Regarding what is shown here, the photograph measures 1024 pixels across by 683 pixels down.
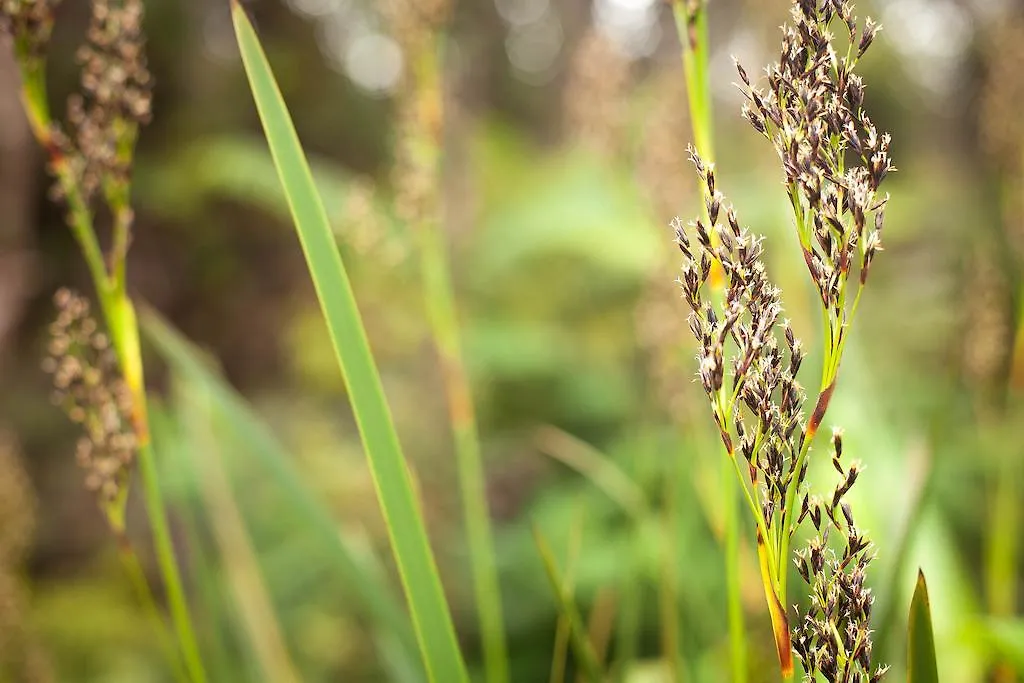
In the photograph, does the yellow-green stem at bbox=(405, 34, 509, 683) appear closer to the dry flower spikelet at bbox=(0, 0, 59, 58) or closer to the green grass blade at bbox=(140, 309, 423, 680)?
the green grass blade at bbox=(140, 309, 423, 680)

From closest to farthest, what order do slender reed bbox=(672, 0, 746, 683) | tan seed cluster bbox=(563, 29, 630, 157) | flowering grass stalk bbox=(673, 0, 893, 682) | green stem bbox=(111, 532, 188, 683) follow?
flowering grass stalk bbox=(673, 0, 893, 682), slender reed bbox=(672, 0, 746, 683), green stem bbox=(111, 532, 188, 683), tan seed cluster bbox=(563, 29, 630, 157)

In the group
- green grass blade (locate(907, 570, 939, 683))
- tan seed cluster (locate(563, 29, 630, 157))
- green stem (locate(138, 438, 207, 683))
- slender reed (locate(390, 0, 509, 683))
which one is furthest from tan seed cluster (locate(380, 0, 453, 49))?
green grass blade (locate(907, 570, 939, 683))

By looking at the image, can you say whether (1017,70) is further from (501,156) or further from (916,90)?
(916,90)

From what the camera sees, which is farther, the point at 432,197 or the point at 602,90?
the point at 602,90

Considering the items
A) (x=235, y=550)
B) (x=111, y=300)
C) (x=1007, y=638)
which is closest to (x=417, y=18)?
(x=111, y=300)

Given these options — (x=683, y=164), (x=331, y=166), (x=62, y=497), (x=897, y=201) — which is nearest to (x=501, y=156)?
(x=331, y=166)

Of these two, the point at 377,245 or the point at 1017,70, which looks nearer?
the point at 377,245

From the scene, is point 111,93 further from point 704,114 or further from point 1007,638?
point 1007,638
